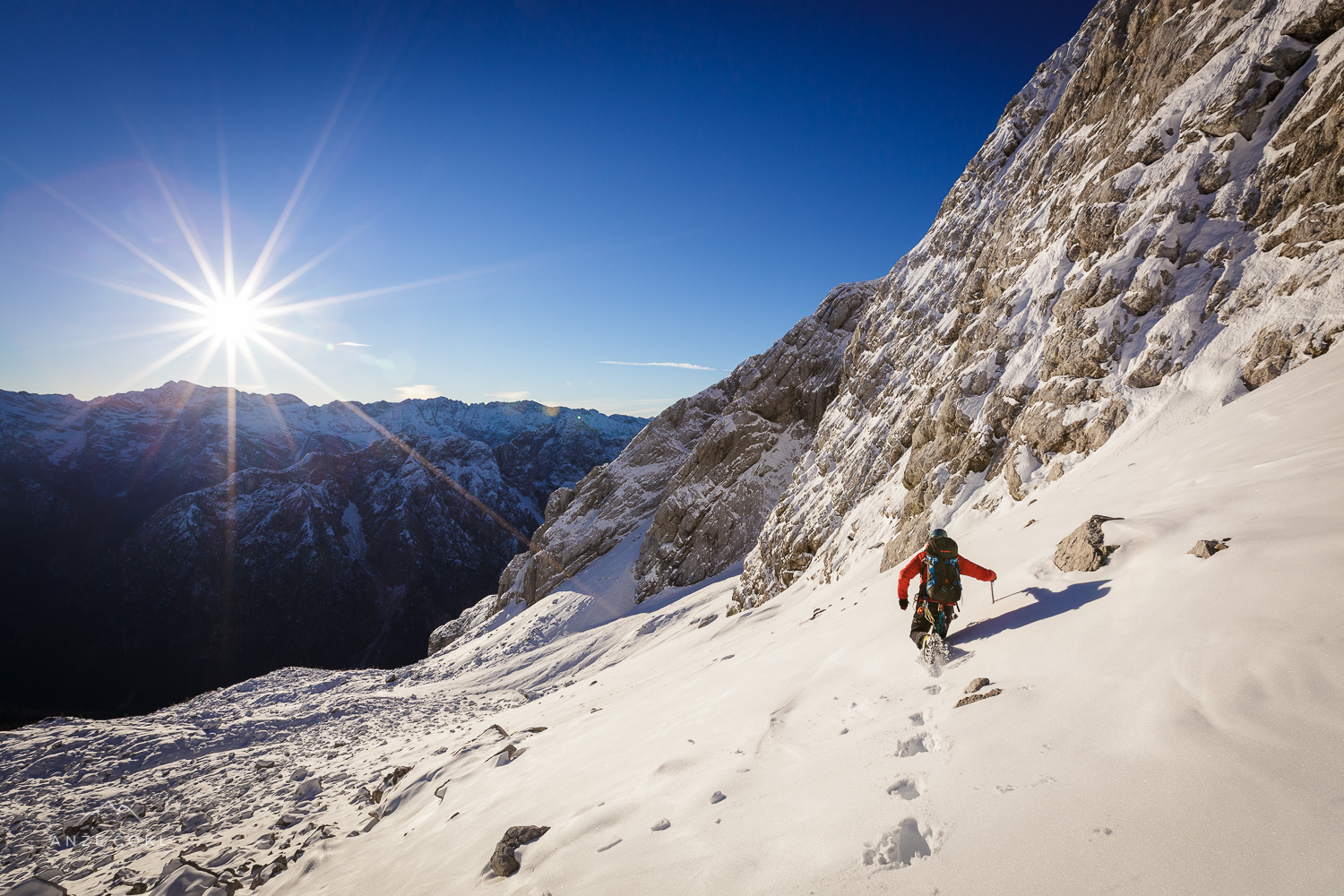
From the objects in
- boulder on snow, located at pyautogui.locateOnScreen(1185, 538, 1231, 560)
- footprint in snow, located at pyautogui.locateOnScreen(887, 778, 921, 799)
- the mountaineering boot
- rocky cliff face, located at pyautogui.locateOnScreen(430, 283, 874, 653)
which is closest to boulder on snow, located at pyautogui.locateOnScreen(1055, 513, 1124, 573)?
boulder on snow, located at pyautogui.locateOnScreen(1185, 538, 1231, 560)

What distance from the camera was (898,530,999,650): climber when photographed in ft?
17.5

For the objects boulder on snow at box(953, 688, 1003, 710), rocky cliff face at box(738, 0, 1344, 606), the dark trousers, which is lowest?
boulder on snow at box(953, 688, 1003, 710)

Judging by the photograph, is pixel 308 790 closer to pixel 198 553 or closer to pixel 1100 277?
pixel 1100 277

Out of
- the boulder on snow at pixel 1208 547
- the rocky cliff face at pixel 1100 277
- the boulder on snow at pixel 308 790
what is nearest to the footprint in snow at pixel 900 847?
the boulder on snow at pixel 1208 547

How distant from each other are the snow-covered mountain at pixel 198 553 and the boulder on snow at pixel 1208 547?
13909 cm

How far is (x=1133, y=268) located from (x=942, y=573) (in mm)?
11311

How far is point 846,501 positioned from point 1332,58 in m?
15.5

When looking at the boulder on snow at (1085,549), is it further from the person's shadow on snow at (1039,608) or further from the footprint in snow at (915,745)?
the footprint in snow at (915,745)

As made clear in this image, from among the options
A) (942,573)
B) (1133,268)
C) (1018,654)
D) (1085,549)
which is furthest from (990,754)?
(1133,268)

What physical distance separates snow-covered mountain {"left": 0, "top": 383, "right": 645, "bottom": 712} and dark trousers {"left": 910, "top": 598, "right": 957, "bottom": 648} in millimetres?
136852

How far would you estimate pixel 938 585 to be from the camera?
5.34 m

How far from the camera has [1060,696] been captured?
3.47m

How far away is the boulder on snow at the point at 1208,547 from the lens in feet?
13.6

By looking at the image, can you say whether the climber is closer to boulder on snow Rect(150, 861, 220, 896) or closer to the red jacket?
the red jacket
